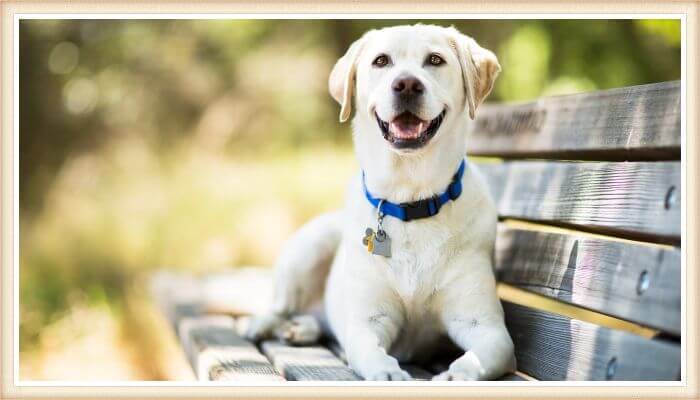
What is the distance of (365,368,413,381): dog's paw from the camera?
218 cm

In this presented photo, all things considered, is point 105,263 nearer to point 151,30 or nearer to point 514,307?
point 151,30

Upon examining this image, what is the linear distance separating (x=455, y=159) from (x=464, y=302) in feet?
1.55

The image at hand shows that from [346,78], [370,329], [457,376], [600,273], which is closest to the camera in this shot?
[457,376]

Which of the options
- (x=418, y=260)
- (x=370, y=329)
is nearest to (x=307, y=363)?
(x=370, y=329)

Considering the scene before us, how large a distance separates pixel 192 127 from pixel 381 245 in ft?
19.3

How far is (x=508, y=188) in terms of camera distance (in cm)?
323

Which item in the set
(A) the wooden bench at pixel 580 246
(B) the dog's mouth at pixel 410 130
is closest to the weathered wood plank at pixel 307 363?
(A) the wooden bench at pixel 580 246

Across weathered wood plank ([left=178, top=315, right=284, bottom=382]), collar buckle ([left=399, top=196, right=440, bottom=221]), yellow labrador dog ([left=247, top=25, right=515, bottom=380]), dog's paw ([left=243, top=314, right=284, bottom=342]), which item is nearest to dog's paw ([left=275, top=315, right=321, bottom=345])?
dog's paw ([left=243, top=314, right=284, bottom=342])

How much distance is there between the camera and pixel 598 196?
7.86 ft

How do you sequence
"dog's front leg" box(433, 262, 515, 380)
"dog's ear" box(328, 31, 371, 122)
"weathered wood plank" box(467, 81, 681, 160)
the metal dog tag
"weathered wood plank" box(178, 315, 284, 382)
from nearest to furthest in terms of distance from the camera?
"weathered wood plank" box(467, 81, 681, 160) → "dog's front leg" box(433, 262, 515, 380) → "weathered wood plank" box(178, 315, 284, 382) → the metal dog tag → "dog's ear" box(328, 31, 371, 122)

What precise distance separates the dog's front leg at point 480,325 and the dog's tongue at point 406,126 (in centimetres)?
50

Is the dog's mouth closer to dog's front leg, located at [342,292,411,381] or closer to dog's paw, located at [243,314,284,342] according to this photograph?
dog's front leg, located at [342,292,411,381]

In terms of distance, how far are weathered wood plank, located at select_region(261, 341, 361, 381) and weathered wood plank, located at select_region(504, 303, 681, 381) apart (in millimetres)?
606

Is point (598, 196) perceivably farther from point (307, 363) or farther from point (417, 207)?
point (307, 363)
